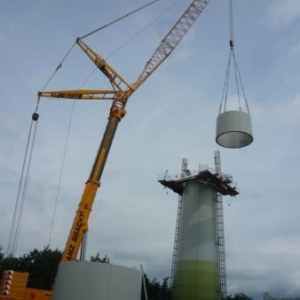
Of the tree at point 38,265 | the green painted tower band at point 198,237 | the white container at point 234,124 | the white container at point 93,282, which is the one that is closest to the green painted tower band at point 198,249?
the green painted tower band at point 198,237

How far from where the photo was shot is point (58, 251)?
59.6 metres

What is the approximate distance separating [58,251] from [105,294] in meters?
41.4

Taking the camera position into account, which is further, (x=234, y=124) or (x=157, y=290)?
(x=157, y=290)

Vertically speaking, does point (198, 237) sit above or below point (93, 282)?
above

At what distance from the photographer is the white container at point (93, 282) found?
67.3ft

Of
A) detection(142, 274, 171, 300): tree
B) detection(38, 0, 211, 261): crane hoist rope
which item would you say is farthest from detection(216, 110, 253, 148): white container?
detection(142, 274, 171, 300): tree

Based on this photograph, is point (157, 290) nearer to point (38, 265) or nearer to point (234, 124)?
point (38, 265)

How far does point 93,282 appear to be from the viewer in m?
20.5

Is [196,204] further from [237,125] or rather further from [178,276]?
[237,125]

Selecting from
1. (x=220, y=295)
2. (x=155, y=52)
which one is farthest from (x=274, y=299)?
(x=155, y=52)

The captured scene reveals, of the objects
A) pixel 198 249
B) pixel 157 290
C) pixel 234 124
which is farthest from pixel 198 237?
pixel 234 124

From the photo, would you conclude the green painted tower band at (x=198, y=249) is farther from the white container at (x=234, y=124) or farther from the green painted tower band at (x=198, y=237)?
the white container at (x=234, y=124)

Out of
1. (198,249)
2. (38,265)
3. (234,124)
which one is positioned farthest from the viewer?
(38,265)

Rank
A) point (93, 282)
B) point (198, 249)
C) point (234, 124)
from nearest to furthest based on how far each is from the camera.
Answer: point (93, 282) < point (234, 124) < point (198, 249)
